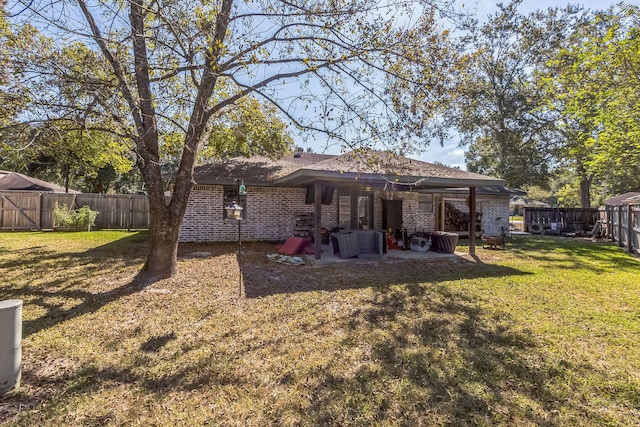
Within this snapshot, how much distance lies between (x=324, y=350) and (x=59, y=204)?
54.5 ft

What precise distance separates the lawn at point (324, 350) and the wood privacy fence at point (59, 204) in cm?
936

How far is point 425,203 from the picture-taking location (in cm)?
1428

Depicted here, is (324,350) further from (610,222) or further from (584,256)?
(610,222)

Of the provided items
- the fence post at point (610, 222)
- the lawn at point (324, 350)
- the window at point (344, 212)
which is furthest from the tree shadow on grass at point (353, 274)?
the fence post at point (610, 222)

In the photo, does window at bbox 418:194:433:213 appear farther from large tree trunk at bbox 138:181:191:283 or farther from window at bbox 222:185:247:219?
large tree trunk at bbox 138:181:191:283

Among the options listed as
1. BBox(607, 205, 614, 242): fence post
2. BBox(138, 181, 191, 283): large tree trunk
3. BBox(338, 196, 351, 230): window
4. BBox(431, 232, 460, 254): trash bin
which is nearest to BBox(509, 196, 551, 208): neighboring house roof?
BBox(607, 205, 614, 242): fence post

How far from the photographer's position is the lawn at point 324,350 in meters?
2.54

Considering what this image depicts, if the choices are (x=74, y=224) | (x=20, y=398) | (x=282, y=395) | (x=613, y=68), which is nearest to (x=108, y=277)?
(x=20, y=398)

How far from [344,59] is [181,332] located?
4.58 meters

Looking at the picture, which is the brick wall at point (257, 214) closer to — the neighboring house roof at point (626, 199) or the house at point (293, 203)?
the house at point (293, 203)

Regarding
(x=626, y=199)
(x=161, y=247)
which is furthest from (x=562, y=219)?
(x=161, y=247)

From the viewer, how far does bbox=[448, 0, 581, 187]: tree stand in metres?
17.7

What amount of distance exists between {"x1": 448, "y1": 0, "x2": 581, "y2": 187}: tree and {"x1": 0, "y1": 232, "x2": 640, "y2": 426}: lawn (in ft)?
44.6

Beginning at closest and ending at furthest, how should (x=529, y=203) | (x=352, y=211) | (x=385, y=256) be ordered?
(x=385, y=256) < (x=352, y=211) < (x=529, y=203)
